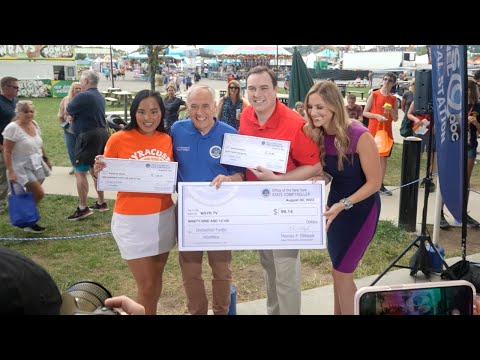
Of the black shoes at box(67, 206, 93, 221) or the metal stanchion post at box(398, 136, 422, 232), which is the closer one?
the metal stanchion post at box(398, 136, 422, 232)

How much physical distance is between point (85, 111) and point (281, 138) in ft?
12.5

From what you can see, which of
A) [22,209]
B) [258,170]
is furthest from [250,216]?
[22,209]

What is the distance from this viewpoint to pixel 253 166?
10.1ft

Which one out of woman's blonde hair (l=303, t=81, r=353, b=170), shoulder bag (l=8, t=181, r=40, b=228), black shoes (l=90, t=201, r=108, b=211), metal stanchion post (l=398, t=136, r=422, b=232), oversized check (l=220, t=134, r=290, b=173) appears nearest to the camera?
woman's blonde hair (l=303, t=81, r=353, b=170)

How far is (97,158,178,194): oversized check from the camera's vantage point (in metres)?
3.04

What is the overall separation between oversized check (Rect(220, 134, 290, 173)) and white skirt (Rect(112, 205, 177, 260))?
612 mm

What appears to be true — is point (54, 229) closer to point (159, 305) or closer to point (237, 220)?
point (159, 305)

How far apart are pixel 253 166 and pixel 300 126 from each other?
1.38 feet

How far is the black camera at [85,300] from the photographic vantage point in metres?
1.00

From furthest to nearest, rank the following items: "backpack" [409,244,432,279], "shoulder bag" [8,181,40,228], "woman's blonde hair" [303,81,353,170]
A: "shoulder bag" [8,181,40,228], "backpack" [409,244,432,279], "woman's blonde hair" [303,81,353,170]

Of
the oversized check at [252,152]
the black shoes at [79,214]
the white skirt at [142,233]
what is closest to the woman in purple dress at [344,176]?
the oversized check at [252,152]

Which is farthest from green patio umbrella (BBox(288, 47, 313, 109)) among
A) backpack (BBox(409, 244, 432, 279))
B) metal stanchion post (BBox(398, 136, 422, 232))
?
backpack (BBox(409, 244, 432, 279))

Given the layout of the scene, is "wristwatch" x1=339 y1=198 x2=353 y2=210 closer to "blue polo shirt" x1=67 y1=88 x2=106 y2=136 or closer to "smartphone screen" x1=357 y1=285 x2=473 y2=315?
"smartphone screen" x1=357 y1=285 x2=473 y2=315

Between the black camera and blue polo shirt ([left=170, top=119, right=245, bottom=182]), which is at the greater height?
blue polo shirt ([left=170, top=119, right=245, bottom=182])
